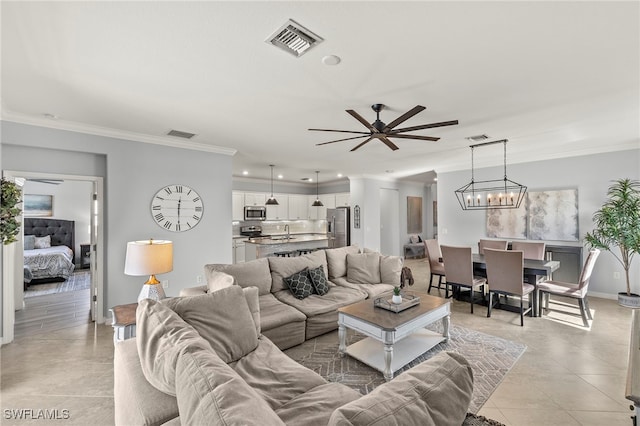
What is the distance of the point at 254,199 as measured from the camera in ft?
27.8

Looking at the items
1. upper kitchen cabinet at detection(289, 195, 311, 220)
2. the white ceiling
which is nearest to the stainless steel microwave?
upper kitchen cabinet at detection(289, 195, 311, 220)

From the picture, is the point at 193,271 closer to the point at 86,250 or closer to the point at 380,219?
the point at 86,250

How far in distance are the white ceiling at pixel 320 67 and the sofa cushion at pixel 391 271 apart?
6.71ft

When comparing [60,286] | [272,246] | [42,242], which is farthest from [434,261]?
[42,242]

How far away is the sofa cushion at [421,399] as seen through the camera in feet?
2.43

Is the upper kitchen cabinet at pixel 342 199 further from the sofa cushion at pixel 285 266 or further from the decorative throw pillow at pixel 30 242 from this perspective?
the decorative throw pillow at pixel 30 242

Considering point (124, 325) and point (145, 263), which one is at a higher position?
point (145, 263)

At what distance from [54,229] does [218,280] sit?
23.2 feet

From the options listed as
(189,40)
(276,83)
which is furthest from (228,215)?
(189,40)

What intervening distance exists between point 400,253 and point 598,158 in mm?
5513

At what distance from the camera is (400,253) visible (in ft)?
31.1

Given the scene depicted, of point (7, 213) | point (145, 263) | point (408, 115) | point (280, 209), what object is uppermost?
point (408, 115)

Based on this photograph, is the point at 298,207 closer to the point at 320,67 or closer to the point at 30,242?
the point at 30,242

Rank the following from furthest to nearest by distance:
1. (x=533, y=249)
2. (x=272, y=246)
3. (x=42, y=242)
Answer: (x=42, y=242) < (x=272, y=246) < (x=533, y=249)
